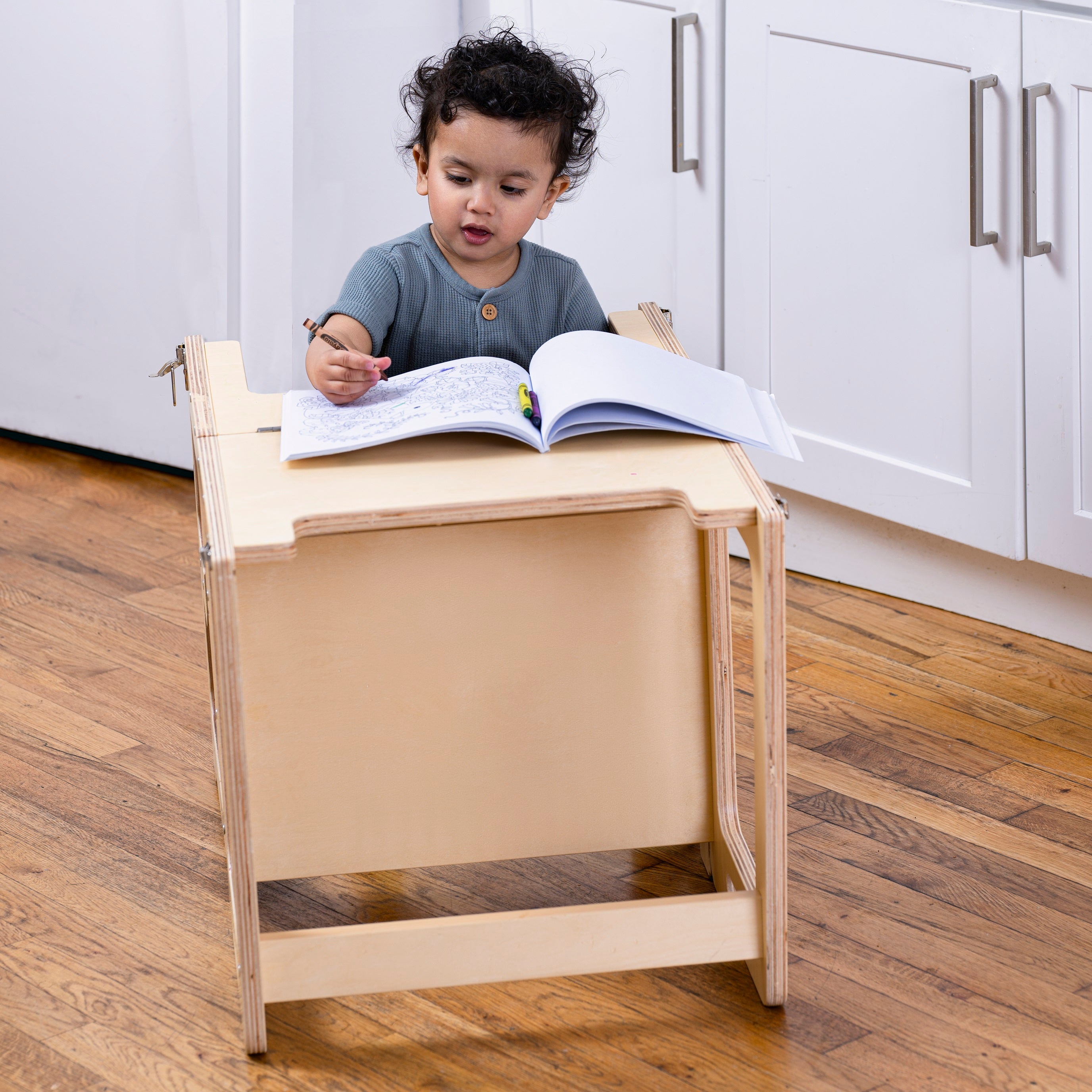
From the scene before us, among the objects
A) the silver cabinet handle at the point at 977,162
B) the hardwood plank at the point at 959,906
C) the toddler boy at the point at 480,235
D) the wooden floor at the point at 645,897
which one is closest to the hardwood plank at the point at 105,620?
the wooden floor at the point at 645,897

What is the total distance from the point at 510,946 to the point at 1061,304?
3.25 ft

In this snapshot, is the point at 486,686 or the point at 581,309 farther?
the point at 581,309

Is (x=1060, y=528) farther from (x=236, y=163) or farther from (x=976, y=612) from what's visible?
(x=236, y=163)

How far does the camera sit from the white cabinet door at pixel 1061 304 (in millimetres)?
1599

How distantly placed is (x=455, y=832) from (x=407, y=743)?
3.7 inches

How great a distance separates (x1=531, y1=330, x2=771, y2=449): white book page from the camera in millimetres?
1111

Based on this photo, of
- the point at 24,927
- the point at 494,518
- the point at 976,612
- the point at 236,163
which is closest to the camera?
the point at 494,518

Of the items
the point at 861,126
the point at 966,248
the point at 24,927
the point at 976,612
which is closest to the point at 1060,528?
the point at 976,612

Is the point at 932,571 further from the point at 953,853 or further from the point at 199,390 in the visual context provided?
the point at 199,390

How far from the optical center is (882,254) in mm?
1818

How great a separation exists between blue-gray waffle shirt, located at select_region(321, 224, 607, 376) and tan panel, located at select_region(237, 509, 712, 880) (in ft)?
0.83

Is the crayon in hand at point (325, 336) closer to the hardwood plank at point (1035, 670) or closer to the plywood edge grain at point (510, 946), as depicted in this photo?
the plywood edge grain at point (510, 946)

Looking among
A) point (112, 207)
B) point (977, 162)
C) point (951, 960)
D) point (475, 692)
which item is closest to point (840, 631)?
point (977, 162)

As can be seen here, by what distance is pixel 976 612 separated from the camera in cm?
193
